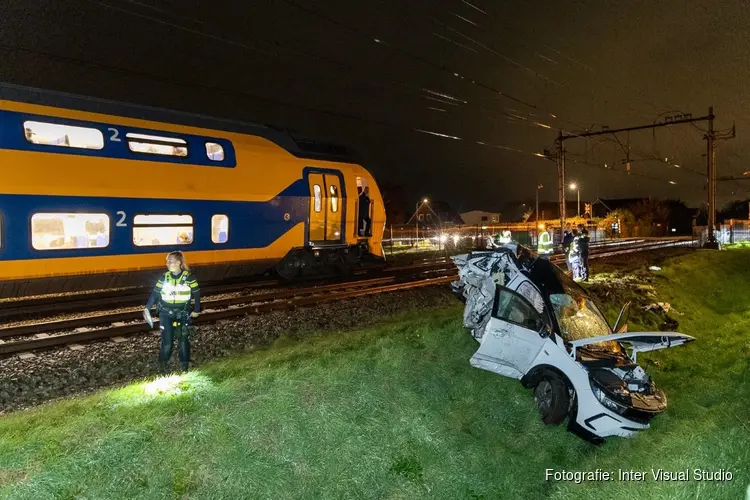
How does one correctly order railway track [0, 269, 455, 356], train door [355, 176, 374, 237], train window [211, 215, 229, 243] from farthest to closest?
train door [355, 176, 374, 237] < train window [211, 215, 229, 243] < railway track [0, 269, 455, 356]

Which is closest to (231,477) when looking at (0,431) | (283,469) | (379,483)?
(283,469)

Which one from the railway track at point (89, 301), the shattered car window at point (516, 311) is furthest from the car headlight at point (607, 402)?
the railway track at point (89, 301)

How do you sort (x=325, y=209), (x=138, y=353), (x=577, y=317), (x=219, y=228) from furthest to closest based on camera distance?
(x=325, y=209) → (x=219, y=228) → (x=138, y=353) → (x=577, y=317)

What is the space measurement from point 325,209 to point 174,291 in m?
8.83

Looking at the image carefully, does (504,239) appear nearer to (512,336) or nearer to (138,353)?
(512,336)

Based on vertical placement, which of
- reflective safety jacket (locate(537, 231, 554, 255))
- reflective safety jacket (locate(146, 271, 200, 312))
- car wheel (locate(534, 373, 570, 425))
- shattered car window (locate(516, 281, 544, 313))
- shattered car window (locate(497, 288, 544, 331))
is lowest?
car wheel (locate(534, 373, 570, 425))

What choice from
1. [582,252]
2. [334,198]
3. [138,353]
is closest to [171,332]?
[138,353]

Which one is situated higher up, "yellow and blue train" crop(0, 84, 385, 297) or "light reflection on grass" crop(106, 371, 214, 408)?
"yellow and blue train" crop(0, 84, 385, 297)

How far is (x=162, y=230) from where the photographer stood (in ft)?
37.9

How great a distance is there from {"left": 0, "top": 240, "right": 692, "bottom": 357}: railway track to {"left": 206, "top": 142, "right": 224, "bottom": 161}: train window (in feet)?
10.8

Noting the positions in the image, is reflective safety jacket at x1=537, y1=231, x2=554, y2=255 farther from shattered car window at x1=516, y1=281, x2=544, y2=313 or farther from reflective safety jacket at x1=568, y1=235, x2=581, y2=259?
shattered car window at x1=516, y1=281, x2=544, y2=313

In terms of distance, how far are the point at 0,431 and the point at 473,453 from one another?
16.3ft

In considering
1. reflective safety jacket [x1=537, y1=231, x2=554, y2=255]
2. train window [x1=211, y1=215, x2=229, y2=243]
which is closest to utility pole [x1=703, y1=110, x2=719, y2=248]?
reflective safety jacket [x1=537, y1=231, x2=554, y2=255]

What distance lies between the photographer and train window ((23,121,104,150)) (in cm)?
959
